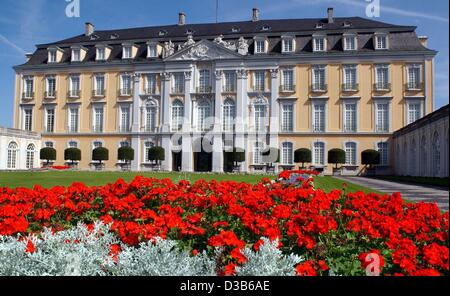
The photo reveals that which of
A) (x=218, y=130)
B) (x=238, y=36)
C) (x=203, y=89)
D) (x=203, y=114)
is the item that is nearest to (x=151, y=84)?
(x=203, y=89)

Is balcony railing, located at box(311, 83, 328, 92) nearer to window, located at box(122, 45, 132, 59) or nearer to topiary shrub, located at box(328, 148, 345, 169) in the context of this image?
topiary shrub, located at box(328, 148, 345, 169)

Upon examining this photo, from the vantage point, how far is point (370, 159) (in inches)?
1006

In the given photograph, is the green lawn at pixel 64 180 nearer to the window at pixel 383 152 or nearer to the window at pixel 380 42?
the window at pixel 383 152

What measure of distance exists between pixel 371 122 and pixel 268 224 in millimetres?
27535

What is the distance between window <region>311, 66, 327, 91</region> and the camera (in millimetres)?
29344

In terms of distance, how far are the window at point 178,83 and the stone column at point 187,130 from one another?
16.9 inches

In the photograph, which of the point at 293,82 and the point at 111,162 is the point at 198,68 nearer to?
the point at 293,82

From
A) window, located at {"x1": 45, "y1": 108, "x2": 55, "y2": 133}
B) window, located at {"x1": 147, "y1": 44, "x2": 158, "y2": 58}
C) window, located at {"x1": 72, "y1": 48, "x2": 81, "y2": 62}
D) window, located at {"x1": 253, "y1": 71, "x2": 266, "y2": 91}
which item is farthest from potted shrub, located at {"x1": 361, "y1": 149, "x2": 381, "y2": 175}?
window, located at {"x1": 45, "y1": 108, "x2": 55, "y2": 133}

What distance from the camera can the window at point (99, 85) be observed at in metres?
32.8

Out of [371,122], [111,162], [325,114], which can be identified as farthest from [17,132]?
[371,122]

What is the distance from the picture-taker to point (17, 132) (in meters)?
27.3

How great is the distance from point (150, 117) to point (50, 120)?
8.86 m

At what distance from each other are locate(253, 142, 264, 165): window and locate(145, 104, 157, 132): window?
8.76 metres

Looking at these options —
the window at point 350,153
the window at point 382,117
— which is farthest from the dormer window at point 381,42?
the window at point 350,153
